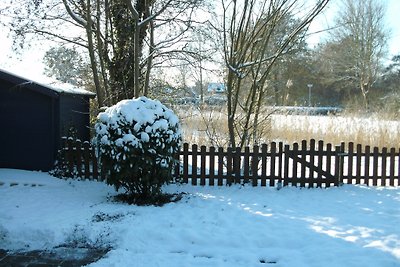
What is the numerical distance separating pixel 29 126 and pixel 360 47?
2970cm

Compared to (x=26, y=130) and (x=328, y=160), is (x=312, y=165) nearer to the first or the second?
(x=328, y=160)

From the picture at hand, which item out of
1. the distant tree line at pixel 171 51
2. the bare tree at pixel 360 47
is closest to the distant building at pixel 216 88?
the distant tree line at pixel 171 51

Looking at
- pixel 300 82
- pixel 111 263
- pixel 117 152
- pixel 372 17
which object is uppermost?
pixel 372 17

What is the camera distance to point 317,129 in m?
14.8

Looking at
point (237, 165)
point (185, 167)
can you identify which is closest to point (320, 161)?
point (237, 165)

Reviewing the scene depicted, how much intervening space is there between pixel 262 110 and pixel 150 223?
5717mm

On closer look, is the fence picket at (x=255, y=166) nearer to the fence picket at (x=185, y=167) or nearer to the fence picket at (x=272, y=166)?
the fence picket at (x=272, y=166)

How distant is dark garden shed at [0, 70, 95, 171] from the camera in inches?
347

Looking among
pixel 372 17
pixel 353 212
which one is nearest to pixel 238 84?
pixel 353 212

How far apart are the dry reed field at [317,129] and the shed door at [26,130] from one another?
12.4 feet

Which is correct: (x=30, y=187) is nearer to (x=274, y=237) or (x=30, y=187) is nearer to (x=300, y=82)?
(x=274, y=237)

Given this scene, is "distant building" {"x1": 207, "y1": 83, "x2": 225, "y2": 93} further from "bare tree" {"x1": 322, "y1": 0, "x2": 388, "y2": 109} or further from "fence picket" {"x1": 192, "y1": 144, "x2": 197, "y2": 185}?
"bare tree" {"x1": 322, "y1": 0, "x2": 388, "y2": 109}

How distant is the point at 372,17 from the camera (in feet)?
104

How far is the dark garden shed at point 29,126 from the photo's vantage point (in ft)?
28.9
